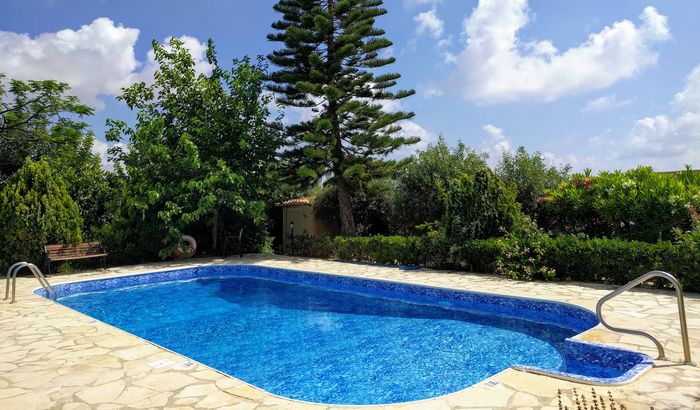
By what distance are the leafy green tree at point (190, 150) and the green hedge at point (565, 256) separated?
4.58 meters

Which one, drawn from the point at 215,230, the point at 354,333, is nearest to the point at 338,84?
the point at 215,230

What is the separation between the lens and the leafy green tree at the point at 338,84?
44.1ft

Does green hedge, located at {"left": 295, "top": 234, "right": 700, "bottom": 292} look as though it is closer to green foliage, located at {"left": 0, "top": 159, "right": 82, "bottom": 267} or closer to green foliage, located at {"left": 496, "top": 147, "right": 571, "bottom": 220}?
green foliage, located at {"left": 496, "top": 147, "right": 571, "bottom": 220}

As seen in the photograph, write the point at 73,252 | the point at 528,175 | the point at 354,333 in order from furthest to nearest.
Result: 1. the point at 528,175
2. the point at 73,252
3. the point at 354,333

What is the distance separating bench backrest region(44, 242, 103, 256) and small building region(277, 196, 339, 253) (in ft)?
23.9

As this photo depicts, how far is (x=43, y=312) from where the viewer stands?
630cm

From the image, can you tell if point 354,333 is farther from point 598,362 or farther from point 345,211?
point 345,211

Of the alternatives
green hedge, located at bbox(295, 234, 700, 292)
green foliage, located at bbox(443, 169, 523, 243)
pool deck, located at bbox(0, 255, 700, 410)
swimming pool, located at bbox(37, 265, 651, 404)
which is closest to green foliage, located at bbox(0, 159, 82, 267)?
swimming pool, located at bbox(37, 265, 651, 404)

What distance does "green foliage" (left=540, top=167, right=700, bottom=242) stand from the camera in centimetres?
804

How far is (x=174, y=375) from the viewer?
3.66 meters

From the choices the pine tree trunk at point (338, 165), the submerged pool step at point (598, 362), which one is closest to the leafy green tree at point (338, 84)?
the pine tree trunk at point (338, 165)

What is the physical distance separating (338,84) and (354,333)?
956 centimetres

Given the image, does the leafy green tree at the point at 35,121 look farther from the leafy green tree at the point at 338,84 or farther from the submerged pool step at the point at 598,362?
the submerged pool step at the point at 598,362

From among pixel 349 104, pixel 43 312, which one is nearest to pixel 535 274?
pixel 349 104
